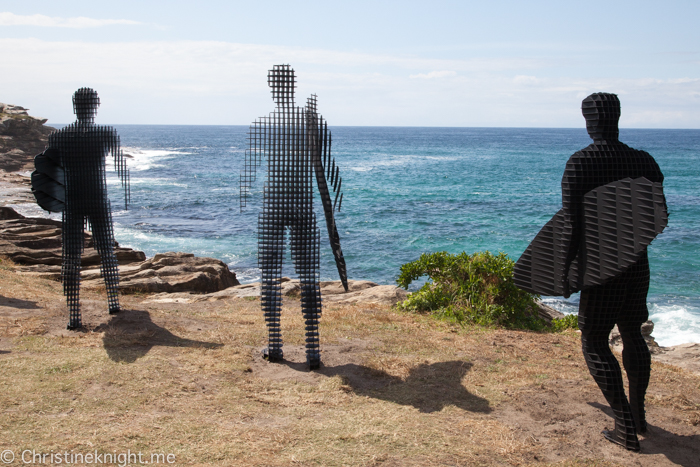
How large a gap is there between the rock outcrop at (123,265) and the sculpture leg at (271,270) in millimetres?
6253

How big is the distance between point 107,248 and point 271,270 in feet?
10.7

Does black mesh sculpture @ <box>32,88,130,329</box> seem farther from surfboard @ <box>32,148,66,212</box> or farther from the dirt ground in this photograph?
the dirt ground

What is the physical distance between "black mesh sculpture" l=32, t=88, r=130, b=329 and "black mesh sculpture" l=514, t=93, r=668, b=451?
6.32 m

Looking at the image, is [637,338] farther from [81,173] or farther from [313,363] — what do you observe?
[81,173]

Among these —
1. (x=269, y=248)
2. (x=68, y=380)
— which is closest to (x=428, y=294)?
(x=269, y=248)

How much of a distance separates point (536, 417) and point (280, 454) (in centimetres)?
272

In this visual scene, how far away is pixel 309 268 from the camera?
6.89 metres

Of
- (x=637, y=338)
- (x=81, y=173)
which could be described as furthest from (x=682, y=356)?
(x=81, y=173)

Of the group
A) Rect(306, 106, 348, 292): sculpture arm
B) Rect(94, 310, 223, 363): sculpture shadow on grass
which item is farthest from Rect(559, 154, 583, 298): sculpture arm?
Rect(94, 310, 223, 363): sculpture shadow on grass

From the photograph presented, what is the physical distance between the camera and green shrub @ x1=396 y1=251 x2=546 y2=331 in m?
9.32

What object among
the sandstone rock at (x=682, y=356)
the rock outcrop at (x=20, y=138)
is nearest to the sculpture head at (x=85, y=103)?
the sandstone rock at (x=682, y=356)

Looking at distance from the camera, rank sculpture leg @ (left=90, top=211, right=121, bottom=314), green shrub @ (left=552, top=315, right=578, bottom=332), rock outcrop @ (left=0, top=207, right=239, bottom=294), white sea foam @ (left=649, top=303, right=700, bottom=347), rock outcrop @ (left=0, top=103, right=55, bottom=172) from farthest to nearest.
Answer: rock outcrop @ (left=0, top=103, right=55, bottom=172) < white sea foam @ (left=649, top=303, right=700, bottom=347) < rock outcrop @ (left=0, top=207, right=239, bottom=294) < green shrub @ (left=552, top=315, right=578, bottom=332) < sculpture leg @ (left=90, top=211, right=121, bottom=314)

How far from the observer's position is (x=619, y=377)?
16.7 feet

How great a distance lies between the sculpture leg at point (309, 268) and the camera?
6859 mm
